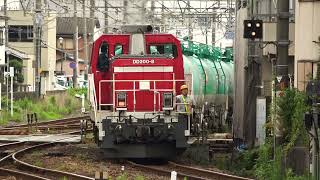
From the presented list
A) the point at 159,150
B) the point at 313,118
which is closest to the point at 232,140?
the point at 159,150

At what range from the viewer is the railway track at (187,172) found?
1587 centimetres

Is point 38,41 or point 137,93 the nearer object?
point 137,93

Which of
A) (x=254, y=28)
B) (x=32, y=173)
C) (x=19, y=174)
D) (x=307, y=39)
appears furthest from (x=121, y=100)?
(x=307, y=39)

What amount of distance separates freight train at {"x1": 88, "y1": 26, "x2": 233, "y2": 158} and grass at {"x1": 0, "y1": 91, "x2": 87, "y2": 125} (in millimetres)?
18758

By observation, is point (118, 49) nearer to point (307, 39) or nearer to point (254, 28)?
point (254, 28)

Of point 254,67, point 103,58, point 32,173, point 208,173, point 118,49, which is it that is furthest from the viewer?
point 254,67

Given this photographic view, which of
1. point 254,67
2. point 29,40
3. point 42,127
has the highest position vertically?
point 29,40

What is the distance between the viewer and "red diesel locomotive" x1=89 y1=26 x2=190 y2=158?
18.0 m

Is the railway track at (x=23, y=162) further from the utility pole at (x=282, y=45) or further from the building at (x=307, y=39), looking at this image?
the building at (x=307, y=39)

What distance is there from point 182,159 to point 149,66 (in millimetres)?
2902

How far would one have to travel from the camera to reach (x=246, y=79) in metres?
25.7

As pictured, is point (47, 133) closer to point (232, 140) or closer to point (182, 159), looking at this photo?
point (232, 140)

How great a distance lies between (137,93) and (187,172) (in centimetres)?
267

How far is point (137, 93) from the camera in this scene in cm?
1884
